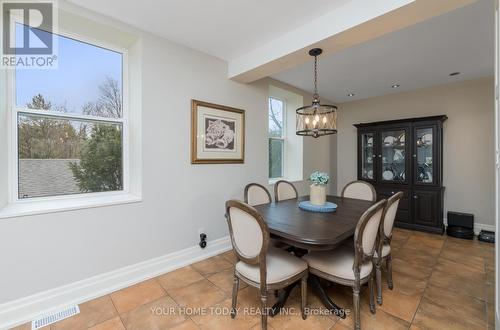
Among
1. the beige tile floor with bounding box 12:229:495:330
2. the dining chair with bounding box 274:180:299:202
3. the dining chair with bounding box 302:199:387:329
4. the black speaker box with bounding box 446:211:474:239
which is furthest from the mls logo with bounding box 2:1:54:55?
the black speaker box with bounding box 446:211:474:239

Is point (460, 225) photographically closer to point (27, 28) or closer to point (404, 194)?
point (404, 194)

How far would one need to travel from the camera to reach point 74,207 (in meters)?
1.97

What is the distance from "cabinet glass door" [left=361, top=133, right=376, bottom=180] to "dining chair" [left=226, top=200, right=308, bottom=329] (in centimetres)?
336

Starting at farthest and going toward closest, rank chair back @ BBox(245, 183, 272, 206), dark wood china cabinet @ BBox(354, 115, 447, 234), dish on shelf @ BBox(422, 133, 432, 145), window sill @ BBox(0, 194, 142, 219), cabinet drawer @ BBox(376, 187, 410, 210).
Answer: cabinet drawer @ BBox(376, 187, 410, 210)
dish on shelf @ BBox(422, 133, 432, 145)
dark wood china cabinet @ BBox(354, 115, 447, 234)
chair back @ BBox(245, 183, 272, 206)
window sill @ BBox(0, 194, 142, 219)

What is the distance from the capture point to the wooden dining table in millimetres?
1556

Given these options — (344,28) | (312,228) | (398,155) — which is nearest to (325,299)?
(312,228)

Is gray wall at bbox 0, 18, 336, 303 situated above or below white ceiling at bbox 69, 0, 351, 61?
below

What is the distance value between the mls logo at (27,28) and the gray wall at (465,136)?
16.9 ft

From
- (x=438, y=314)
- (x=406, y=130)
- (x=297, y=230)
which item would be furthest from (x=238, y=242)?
(x=406, y=130)

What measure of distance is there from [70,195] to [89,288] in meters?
0.86

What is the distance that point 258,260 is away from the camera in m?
1.58

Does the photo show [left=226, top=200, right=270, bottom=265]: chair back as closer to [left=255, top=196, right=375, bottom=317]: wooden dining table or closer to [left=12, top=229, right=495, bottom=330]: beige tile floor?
[left=255, top=196, right=375, bottom=317]: wooden dining table
